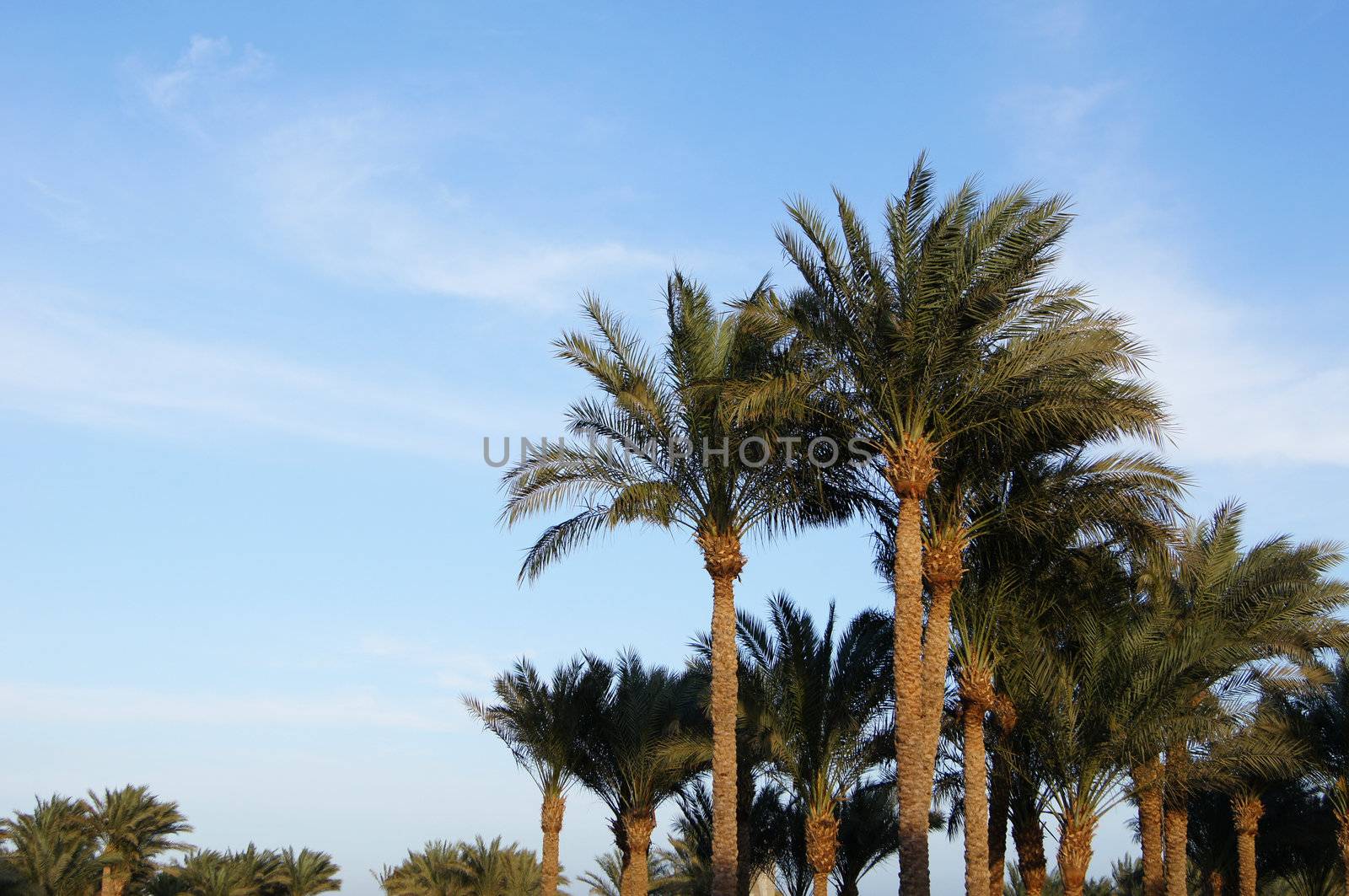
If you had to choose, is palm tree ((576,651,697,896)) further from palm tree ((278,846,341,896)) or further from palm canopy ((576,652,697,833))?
palm tree ((278,846,341,896))

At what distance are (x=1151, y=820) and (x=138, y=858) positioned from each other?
31.4m

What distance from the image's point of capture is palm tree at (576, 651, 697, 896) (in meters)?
28.7

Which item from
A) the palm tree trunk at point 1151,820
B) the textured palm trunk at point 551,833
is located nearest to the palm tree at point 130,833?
the textured palm trunk at point 551,833

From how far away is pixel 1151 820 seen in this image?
27875mm

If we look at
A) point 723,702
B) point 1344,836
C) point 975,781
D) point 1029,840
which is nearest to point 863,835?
point 1029,840

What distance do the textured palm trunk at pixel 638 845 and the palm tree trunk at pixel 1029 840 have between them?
8.22 meters

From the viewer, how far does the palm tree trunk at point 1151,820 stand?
80.4 ft

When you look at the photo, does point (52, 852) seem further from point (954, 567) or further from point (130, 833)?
point (954, 567)

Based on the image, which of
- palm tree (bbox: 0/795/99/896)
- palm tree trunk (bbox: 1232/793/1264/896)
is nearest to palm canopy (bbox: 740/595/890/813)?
palm tree trunk (bbox: 1232/793/1264/896)

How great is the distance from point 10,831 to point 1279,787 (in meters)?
33.9

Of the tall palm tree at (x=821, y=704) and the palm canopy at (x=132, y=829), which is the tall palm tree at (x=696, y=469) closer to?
the tall palm tree at (x=821, y=704)

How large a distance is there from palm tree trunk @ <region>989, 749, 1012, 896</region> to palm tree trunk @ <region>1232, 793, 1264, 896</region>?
7430 millimetres

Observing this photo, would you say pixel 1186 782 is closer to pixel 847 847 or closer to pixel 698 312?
pixel 847 847

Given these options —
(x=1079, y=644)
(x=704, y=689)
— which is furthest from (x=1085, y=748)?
(x=704, y=689)
